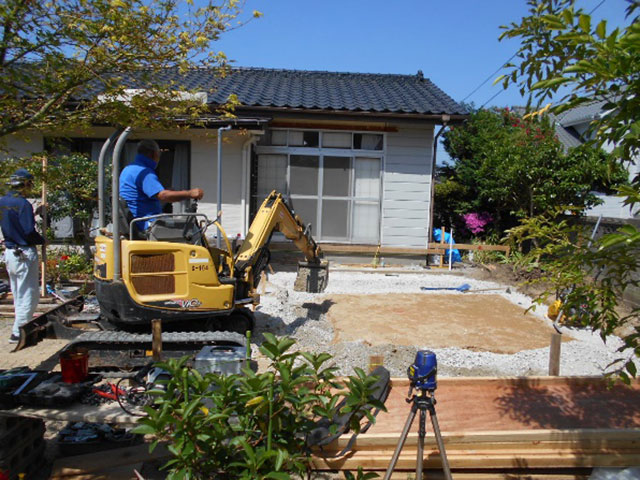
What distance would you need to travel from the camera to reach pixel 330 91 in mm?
13406

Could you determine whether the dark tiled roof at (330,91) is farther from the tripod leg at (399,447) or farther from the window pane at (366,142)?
the tripod leg at (399,447)

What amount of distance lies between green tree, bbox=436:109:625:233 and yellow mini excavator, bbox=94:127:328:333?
6652 millimetres

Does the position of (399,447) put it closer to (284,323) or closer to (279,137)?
(284,323)

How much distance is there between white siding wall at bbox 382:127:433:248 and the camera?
11734 mm

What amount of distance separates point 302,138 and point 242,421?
32.3 feet

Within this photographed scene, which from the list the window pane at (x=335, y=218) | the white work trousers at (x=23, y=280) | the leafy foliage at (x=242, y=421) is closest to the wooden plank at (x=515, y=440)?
the leafy foliage at (x=242, y=421)

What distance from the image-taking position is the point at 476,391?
4.65m

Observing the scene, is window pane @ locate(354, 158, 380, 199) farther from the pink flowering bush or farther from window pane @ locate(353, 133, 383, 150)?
the pink flowering bush

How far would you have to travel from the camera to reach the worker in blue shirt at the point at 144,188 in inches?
210

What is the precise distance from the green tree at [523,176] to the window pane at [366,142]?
312 centimetres

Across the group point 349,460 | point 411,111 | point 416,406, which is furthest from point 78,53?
point 411,111

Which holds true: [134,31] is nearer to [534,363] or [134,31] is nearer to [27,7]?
[27,7]

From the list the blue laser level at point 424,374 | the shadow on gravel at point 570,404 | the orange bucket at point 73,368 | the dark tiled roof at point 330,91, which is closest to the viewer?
the blue laser level at point 424,374

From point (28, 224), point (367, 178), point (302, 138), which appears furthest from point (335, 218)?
point (28, 224)
